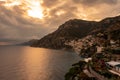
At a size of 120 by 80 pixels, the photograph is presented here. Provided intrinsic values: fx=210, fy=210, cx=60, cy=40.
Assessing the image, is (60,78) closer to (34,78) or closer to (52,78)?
(52,78)

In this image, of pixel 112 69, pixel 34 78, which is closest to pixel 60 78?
pixel 34 78

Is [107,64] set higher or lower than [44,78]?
higher

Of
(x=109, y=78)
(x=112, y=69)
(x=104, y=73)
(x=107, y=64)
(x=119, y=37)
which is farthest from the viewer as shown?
(x=119, y=37)

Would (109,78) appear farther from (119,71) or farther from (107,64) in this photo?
(107,64)

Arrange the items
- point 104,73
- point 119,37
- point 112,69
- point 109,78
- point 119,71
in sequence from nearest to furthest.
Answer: point 109,78
point 104,73
point 119,71
point 112,69
point 119,37

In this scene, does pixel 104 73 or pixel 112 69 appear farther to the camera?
pixel 112 69

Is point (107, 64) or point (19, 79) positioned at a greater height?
point (107, 64)

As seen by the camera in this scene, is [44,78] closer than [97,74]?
No

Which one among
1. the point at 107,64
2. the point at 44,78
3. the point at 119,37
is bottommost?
the point at 44,78

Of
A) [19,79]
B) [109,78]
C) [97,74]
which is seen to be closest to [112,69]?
[97,74]
